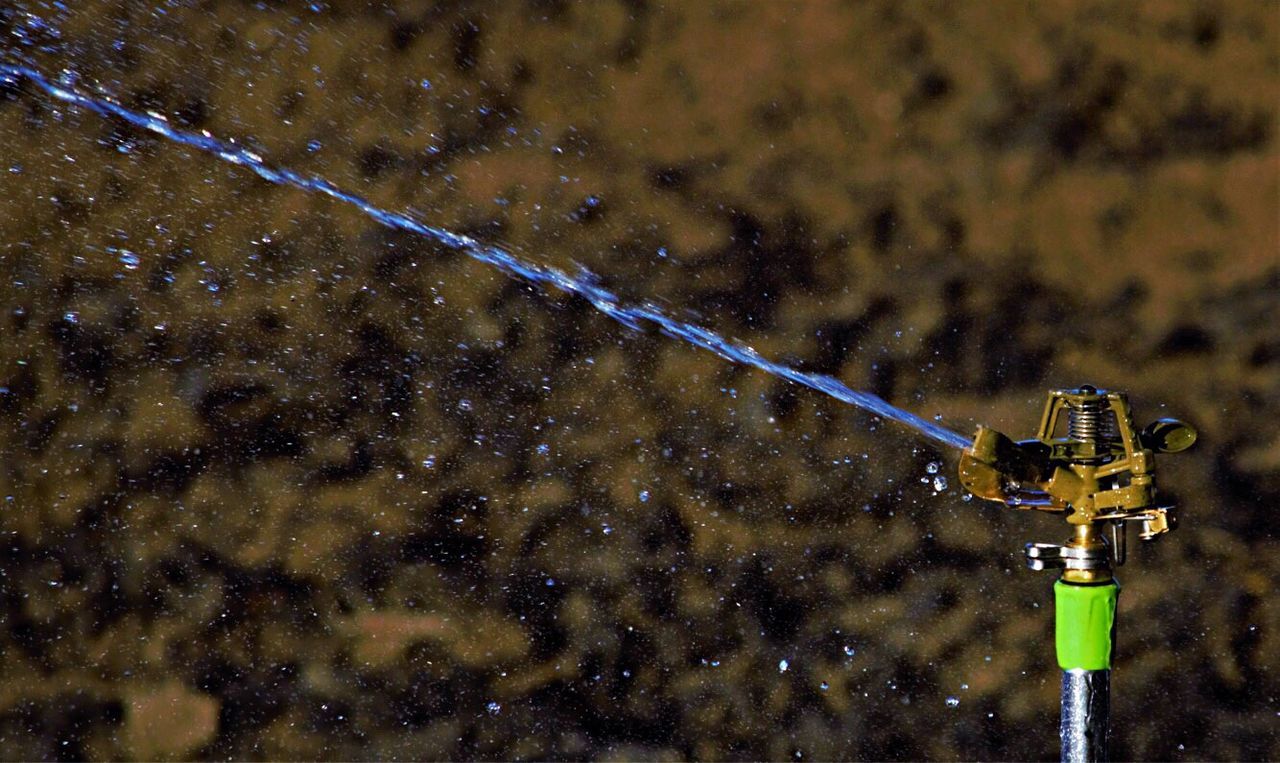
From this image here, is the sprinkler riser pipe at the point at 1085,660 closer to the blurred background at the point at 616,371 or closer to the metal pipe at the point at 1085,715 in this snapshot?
the metal pipe at the point at 1085,715

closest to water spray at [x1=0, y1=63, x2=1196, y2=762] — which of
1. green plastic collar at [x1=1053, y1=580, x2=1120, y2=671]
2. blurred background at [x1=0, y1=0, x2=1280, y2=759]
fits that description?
green plastic collar at [x1=1053, y1=580, x2=1120, y2=671]

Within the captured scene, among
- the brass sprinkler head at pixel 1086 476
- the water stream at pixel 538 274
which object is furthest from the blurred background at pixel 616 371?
the brass sprinkler head at pixel 1086 476

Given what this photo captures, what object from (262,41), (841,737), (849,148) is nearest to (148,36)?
(262,41)

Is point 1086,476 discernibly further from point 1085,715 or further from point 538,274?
point 538,274

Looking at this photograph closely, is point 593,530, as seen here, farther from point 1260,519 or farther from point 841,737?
point 1260,519

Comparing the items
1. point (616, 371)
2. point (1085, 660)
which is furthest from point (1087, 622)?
point (616, 371)

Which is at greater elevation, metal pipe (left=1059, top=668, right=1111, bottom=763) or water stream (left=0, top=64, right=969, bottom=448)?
water stream (left=0, top=64, right=969, bottom=448)

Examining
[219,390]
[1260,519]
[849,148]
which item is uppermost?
[849,148]

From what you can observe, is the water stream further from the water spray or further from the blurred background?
the water spray
